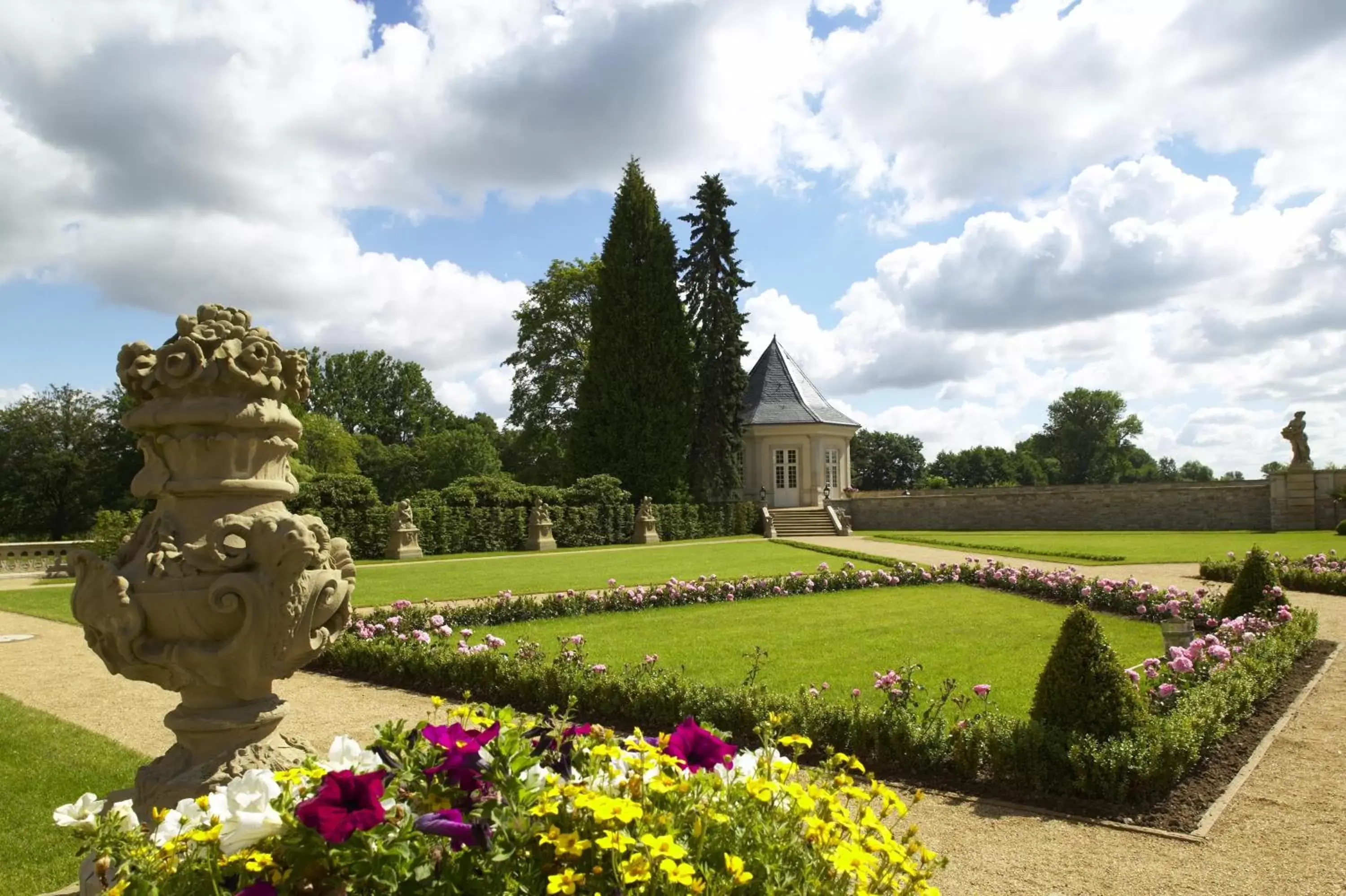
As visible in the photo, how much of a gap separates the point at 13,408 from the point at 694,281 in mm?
32508

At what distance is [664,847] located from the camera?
1.77m

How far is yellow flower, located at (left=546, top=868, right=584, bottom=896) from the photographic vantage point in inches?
69.2

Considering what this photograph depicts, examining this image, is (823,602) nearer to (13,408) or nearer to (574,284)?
(574,284)

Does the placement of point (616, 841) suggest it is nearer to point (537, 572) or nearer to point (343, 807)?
point (343, 807)

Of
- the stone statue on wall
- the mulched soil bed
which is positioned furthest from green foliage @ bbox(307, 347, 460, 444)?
the mulched soil bed

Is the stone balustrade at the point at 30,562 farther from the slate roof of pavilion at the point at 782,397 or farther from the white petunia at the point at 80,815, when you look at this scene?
the slate roof of pavilion at the point at 782,397

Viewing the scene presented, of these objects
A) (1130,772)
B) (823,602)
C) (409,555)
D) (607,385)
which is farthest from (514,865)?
(607,385)

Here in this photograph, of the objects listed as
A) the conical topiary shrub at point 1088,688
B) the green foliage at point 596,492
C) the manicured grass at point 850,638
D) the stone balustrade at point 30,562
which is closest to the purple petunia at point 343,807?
the conical topiary shrub at point 1088,688

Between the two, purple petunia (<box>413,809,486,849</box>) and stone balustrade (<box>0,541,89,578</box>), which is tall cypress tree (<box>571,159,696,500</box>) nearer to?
stone balustrade (<box>0,541,89,578</box>)

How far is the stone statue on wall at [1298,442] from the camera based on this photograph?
3019 cm

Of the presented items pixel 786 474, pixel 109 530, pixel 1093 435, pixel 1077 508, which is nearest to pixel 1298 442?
pixel 1077 508

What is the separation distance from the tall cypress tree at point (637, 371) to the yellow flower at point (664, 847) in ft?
102

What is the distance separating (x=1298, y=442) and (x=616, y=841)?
3578 cm

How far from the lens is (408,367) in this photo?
6169 centimetres
